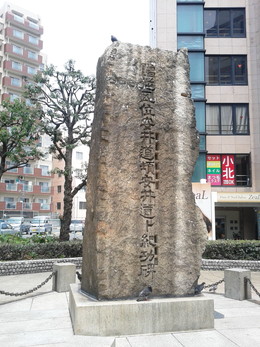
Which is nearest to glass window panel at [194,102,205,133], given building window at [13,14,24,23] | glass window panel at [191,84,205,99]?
glass window panel at [191,84,205,99]

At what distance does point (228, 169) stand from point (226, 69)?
7.15m

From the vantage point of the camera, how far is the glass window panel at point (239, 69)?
24891 millimetres

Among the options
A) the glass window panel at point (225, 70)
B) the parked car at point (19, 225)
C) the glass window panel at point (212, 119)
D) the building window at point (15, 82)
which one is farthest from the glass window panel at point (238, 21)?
the building window at point (15, 82)

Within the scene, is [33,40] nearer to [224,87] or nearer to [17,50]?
[17,50]

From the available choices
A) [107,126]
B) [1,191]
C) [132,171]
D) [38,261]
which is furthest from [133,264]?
[1,191]

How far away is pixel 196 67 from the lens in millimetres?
24469

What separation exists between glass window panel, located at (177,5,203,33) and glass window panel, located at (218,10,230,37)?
4.87 ft

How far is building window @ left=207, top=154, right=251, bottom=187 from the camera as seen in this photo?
944 inches

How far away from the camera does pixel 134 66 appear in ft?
19.0

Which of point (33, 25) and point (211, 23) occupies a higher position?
point (33, 25)

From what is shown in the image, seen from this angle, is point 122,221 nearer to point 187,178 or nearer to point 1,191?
point 187,178

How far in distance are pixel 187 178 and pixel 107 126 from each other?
154 centimetres

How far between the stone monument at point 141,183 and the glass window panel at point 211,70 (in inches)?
794

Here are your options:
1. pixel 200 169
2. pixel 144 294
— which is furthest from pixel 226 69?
pixel 144 294
